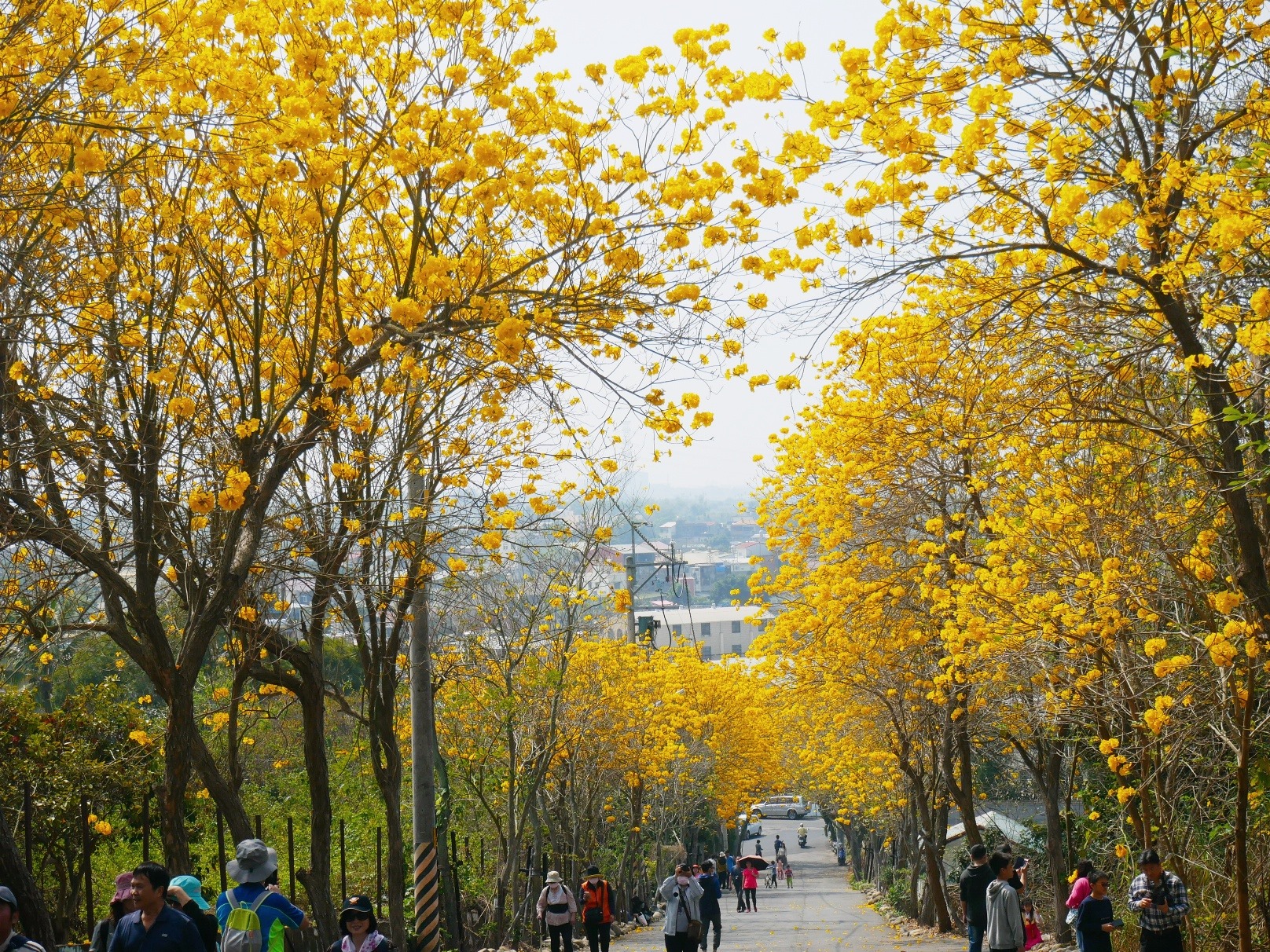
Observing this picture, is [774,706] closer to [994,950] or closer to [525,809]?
[525,809]

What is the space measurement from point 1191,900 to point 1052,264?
23.2ft

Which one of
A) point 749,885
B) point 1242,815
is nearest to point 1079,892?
point 1242,815

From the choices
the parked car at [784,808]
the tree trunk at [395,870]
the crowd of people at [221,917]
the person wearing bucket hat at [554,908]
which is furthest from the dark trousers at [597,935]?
the parked car at [784,808]

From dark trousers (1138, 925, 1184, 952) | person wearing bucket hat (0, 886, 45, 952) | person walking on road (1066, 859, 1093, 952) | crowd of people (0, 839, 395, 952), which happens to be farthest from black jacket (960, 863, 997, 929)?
person wearing bucket hat (0, 886, 45, 952)

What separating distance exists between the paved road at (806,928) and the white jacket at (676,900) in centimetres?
569

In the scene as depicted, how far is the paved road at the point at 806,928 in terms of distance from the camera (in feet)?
69.2

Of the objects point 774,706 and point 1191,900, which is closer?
point 1191,900

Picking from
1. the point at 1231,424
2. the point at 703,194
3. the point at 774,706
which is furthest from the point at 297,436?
the point at 774,706

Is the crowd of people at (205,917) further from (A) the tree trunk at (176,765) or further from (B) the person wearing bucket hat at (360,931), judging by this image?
(A) the tree trunk at (176,765)

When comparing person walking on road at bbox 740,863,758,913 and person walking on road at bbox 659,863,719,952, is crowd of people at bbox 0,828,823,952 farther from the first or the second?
person walking on road at bbox 740,863,758,913

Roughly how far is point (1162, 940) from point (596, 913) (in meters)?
7.83

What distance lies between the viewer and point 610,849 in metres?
32.7

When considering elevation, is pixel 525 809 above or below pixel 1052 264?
below

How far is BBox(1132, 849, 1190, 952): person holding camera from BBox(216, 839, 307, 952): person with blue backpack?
574cm
